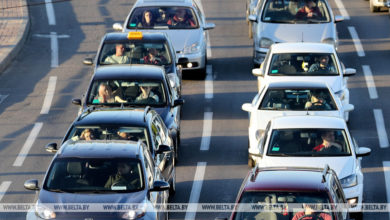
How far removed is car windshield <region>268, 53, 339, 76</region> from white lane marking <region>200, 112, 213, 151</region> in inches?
65.6

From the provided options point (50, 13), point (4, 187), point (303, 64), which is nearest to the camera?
point (4, 187)

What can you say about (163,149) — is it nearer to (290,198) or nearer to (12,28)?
(290,198)

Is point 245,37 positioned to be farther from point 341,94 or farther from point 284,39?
point 341,94

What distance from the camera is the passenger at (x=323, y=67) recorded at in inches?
985

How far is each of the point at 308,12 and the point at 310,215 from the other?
1580 centimetres

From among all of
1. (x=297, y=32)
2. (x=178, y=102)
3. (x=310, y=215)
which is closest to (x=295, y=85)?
(x=178, y=102)

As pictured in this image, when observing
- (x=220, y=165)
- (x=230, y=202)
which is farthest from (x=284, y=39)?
(x=230, y=202)

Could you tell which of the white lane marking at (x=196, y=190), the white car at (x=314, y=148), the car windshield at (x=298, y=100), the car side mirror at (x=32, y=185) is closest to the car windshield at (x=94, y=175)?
the car side mirror at (x=32, y=185)

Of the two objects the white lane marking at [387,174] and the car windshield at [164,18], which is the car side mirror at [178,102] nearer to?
the white lane marking at [387,174]

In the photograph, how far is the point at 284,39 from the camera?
94.1 feet

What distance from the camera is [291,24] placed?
2925cm

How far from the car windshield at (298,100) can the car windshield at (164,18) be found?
7.20 meters

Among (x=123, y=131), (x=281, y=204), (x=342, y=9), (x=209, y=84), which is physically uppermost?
(x=281, y=204)

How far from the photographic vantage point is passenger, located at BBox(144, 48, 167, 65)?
84.9ft
